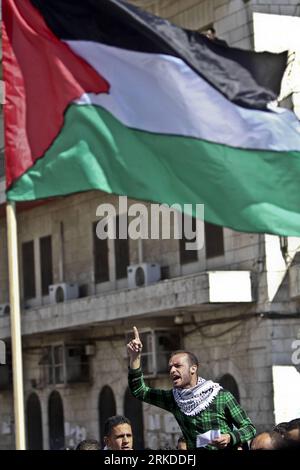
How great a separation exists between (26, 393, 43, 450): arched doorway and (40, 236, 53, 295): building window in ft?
7.55

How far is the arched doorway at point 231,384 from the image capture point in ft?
71.3

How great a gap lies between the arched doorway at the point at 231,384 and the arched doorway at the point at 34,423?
7134 mm

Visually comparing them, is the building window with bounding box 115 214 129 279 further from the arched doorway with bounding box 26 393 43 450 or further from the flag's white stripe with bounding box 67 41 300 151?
the flag's white stripe with bounding box 67 41 300 151

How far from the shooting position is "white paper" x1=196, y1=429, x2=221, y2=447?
8.37 m

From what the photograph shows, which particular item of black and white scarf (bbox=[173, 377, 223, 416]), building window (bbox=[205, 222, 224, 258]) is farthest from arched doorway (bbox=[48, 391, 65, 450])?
black and white scarf (bbox=[173, 377, 223, 416])

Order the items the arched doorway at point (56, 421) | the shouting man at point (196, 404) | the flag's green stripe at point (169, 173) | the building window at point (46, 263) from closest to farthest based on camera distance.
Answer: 1. the flag's green stripe at point (169, 173)
2. the shouting man at point (196, 404)
3. the arched doorway at point (56, 421)
4. the building window at point (46, 263)

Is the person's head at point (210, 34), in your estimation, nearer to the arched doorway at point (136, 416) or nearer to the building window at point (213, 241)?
the building window at point (213, 241)

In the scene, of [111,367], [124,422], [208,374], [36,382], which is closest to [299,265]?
[208,374]

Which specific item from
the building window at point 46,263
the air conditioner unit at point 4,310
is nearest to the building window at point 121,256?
the building window at point 46,263

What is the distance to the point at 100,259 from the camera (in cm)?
2602

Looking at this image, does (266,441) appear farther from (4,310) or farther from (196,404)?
(4,310)

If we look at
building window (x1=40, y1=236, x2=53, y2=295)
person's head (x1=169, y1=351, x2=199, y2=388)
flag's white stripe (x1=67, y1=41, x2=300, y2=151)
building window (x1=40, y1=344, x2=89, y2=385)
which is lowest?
person's head (x1=169, y1=351, x2=199, y2=388)

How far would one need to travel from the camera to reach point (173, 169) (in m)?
8.29
